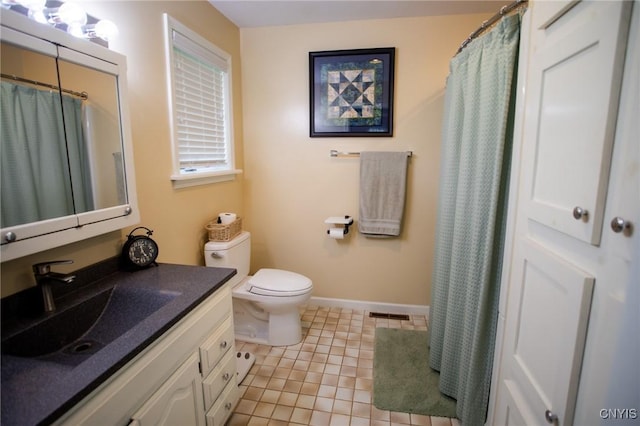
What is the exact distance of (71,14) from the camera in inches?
46.0

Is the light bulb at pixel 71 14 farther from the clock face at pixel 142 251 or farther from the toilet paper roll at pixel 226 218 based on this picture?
the toilet paper roll at pixel 226 218

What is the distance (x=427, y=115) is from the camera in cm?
251

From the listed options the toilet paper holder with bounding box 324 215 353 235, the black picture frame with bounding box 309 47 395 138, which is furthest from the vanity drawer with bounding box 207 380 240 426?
the black picture frame with bounding box 309 47 395 138

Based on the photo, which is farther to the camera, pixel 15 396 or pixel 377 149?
pixel 377 149

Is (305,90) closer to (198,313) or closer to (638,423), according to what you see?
(198,313)


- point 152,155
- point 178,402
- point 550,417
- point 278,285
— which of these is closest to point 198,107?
point 152,155

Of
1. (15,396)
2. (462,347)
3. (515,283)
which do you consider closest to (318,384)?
(462,347)

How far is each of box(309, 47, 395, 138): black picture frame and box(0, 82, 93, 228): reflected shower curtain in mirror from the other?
5.75 feet

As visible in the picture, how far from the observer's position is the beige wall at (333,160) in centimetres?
248

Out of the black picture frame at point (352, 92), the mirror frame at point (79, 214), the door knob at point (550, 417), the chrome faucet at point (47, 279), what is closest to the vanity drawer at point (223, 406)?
the chrome faucet at point (47, 279)

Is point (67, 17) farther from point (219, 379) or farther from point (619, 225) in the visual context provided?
point (619, 225)

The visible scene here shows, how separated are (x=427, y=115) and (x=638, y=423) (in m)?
2.26

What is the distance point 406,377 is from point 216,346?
4.08 ft

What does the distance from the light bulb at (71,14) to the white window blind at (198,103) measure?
0.61 meters
